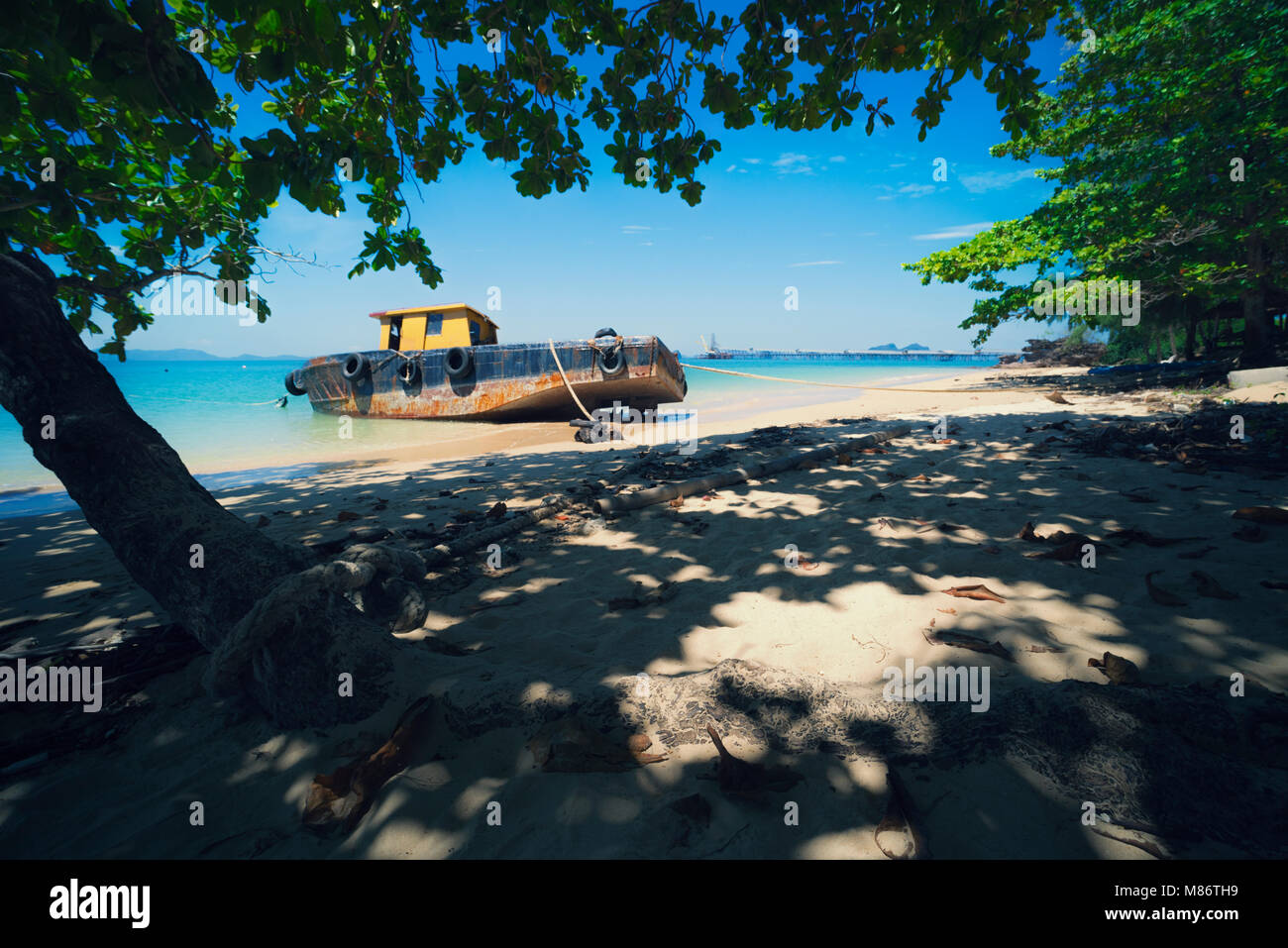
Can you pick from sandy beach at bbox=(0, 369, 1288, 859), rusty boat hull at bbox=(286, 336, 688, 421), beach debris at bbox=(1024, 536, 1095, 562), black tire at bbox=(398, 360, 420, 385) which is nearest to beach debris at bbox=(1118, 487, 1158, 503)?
sandy beach at bbox=(0, 369, 1288, 859)

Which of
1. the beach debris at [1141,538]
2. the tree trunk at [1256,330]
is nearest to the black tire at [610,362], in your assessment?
the beach debris at [1141,538]

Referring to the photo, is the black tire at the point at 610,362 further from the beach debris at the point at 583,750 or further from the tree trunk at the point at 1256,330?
the tree trunk at the point at 1256,330

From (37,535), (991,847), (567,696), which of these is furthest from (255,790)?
(37,535)

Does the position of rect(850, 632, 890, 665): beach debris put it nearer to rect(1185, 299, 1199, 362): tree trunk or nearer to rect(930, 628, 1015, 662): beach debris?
rect(930, 628, 1015, 662): beach debris

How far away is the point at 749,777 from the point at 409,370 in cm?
1600

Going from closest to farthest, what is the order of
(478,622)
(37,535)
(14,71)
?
1. (14,71)
2. (478,622)
3. (37,535)

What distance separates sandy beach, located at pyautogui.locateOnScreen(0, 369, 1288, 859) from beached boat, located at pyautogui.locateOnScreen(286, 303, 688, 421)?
967 centimetres

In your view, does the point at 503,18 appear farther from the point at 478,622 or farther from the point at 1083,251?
the point at 1083,251

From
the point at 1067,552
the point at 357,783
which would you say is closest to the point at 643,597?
the point at 357,783

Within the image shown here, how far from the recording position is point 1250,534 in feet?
9.53

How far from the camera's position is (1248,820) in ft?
4.19

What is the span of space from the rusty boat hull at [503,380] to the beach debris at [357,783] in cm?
1149

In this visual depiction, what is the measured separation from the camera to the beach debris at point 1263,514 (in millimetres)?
3092

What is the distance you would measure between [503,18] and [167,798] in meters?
4.41
